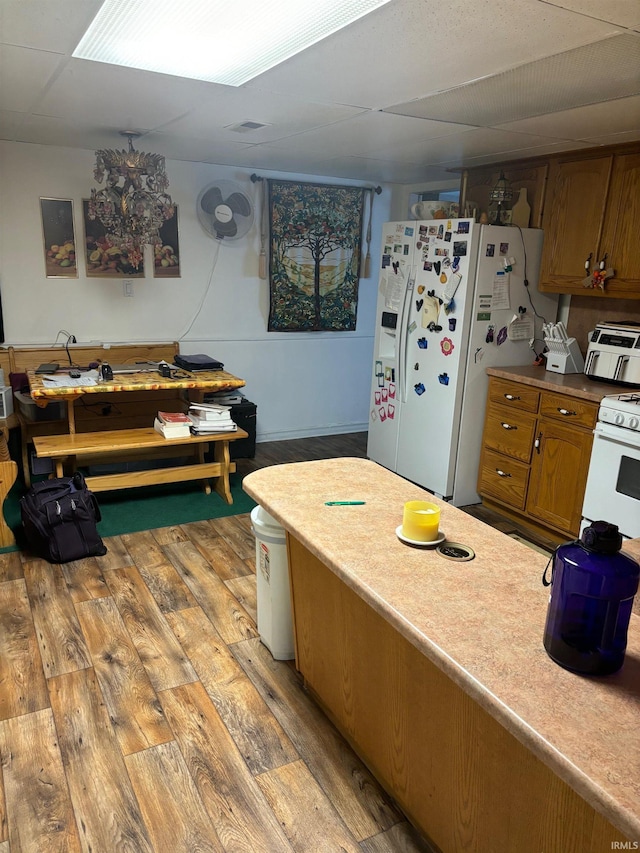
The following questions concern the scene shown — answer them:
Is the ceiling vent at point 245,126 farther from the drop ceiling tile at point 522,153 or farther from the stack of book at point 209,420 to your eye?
the stack of book at point 209,420

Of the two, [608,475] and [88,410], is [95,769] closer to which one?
[608,475]

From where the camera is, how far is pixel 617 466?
3.16 meters

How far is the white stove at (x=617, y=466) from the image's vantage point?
307 centimetres

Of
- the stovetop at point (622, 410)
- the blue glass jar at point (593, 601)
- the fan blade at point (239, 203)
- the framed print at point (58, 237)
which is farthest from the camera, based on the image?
the fan blade at point (239, 203)

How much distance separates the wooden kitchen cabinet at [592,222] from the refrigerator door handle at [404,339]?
87cm

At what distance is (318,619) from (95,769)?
85 centimetres

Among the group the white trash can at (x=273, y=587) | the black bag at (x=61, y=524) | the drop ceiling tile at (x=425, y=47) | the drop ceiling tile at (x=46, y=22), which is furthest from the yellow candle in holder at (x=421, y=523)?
the black bag at (x=61, y=524)

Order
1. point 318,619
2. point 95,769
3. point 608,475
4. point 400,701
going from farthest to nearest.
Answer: point 608,475 < point 318,619 < point 95,769 < point 400,701

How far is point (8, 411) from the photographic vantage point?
3926 mm

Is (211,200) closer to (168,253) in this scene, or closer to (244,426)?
(168,253)

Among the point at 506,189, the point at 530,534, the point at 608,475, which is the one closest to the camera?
the point at 608,475

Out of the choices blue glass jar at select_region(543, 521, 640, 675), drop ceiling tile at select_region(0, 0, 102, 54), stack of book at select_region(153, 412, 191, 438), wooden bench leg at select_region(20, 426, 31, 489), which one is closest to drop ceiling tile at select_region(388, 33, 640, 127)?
drop ceiling tile at select_region(0, 0, 102, 54)

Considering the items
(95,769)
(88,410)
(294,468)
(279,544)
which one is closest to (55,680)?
(95,769)

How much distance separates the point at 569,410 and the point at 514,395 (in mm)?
447
